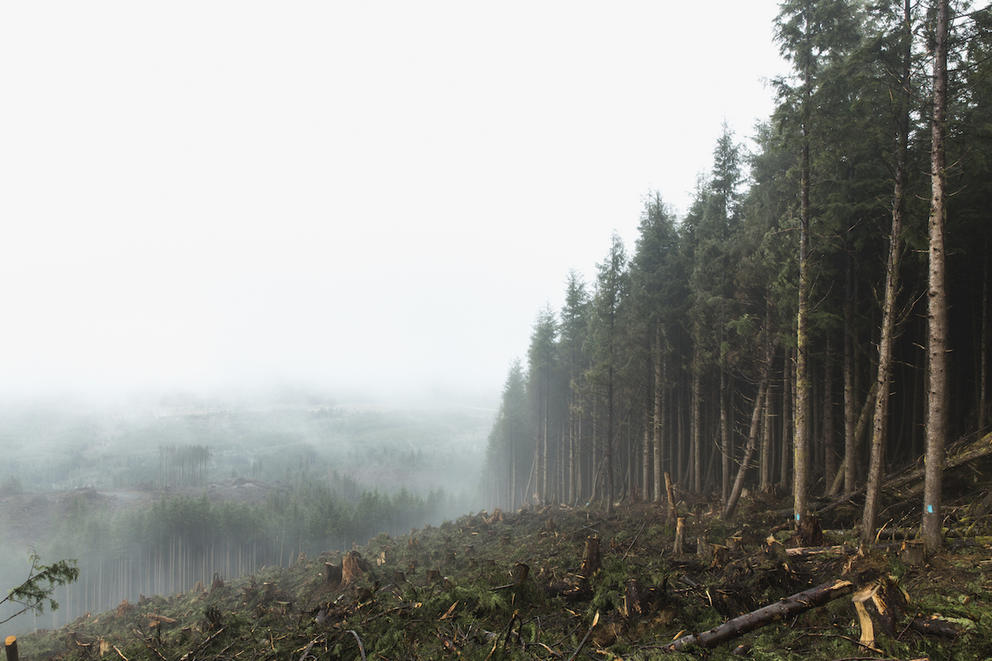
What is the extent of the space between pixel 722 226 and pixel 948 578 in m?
16.2

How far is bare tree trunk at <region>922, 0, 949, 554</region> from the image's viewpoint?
7.70m

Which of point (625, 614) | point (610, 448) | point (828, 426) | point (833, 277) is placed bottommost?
point (610, 448)

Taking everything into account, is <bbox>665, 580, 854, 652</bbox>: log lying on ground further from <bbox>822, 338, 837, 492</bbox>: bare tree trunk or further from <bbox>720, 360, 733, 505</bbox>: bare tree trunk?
<bbox>720, 360, 733, 505</bbox>: bare tree trunk

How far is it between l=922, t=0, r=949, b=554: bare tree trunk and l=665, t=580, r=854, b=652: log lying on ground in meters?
3.39

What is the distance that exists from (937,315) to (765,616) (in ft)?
19.9

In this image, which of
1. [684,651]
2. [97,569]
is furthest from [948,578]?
[97,569]

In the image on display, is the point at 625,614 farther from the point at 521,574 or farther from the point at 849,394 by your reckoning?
the point at 849,394

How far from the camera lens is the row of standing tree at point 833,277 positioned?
9.14 meters

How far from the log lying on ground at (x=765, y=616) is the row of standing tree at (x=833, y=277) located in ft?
10.9

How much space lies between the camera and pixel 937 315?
25.5 feet

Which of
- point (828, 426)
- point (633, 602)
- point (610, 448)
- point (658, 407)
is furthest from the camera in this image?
point (610, 448)

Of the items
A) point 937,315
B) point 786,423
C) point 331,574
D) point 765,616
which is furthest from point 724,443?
point 331,574

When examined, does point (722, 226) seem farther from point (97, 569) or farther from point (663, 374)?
point (97, 569)

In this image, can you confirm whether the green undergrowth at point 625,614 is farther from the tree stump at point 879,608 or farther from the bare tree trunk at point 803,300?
the bare tree trunk at point 803,300
